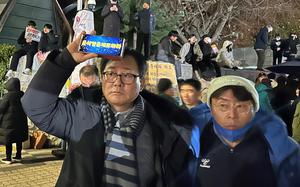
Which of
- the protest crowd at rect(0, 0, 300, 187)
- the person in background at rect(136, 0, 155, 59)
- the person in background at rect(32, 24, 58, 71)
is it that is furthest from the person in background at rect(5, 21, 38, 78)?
the protest crowd at rect(0, 0, 300, 187)

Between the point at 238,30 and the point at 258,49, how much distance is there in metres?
8.91

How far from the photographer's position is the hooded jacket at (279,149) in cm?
230

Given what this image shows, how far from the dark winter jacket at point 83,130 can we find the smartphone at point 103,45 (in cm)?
12

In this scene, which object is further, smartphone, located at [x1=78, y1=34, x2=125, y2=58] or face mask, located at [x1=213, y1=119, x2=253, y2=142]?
face mask, located at [x1=213, y1=119, x2=253, y2=142]

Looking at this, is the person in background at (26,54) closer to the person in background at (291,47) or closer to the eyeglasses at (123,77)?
the eyeglasses at (123,77)

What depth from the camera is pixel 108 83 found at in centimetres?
211

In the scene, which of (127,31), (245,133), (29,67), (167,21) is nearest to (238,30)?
(167,21)

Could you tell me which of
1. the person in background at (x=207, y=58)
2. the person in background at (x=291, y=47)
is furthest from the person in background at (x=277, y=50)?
the person in background at (x=207, y=58)

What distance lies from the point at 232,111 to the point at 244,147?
0.22 meters

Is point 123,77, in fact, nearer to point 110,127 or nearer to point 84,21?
point 110,127

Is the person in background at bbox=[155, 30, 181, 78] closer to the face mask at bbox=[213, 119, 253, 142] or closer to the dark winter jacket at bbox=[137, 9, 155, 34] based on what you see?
the dark winter jacket at bbox=[137, 9, 155, 34]

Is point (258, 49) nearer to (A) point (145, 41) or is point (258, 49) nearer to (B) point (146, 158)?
(A) point (145, 41)

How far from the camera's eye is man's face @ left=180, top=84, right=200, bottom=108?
4246 mm

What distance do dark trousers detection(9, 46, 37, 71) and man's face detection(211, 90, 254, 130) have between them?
33.8ft
